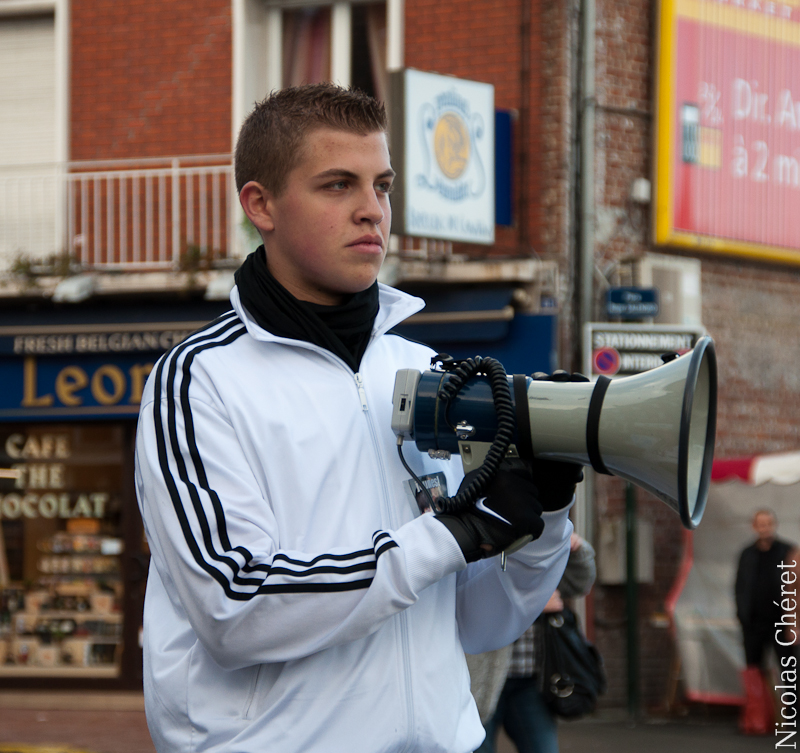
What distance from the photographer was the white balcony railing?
11742 mm

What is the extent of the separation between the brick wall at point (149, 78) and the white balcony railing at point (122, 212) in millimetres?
262

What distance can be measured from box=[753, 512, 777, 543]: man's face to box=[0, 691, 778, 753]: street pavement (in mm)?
1638

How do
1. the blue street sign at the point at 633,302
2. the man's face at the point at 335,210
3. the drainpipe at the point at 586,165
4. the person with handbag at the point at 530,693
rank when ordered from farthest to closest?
the drainpipe at the point at 586,165 → the blue street sign at the point at 633,302 → the person with handbag at the point at 530,693 → the man's face at the point at 335,210

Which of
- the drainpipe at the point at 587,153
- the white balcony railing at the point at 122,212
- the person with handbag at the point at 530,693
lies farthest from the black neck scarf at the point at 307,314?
the white balcony railing at the point at 122,212

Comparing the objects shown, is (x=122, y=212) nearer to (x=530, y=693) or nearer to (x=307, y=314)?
(x=530, y=693)

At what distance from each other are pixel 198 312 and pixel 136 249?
3.45 feet

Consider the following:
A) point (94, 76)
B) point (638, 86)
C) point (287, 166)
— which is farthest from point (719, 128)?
point (287, 166)

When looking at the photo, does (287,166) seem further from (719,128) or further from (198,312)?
(719,128)

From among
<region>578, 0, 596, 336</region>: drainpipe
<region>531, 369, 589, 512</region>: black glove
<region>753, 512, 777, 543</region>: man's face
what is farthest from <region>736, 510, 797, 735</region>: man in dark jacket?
<region>531, 369, 589, 512</region>: black glove

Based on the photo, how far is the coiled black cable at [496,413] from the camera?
6.29 ft

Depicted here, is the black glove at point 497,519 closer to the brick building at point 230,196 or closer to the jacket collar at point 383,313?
the jacket collar at point 383,313

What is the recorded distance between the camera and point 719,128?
11773 mm

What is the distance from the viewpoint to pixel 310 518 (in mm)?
1954

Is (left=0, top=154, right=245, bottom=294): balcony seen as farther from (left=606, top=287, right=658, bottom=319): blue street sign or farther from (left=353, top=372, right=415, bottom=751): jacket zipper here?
(left=353, top=372, right=415, bottom=751): jacket zipper
